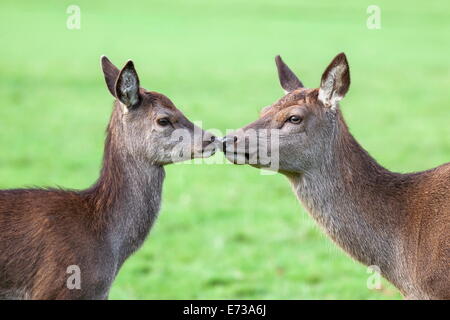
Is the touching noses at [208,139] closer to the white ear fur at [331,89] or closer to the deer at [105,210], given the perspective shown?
the deer at [105,210]

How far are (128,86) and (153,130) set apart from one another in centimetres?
41

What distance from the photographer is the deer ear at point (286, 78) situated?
8.31 metres

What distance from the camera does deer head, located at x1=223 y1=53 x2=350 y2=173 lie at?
7.51 meters

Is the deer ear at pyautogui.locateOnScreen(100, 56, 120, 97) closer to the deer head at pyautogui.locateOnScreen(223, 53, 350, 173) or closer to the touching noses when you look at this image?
the touching noses

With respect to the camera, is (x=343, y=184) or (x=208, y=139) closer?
(x=208, y=139)

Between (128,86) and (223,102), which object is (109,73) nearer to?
(128,86)

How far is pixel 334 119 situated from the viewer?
25.6 ft

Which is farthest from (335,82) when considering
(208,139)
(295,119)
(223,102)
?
(223,102)

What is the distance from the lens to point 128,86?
23.9 feet

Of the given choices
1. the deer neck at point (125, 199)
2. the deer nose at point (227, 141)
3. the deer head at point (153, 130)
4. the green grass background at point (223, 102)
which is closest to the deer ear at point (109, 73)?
Answer: the deer head at point (153, 130)

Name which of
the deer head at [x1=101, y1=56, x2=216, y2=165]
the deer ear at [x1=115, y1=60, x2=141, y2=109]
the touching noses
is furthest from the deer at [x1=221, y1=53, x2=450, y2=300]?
the deer ear at [x1=115, y1=60, x2=141, y2=109]

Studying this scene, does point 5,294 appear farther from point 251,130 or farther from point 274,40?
point 274,40
